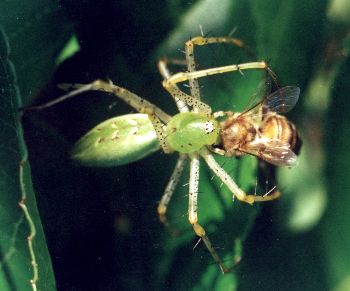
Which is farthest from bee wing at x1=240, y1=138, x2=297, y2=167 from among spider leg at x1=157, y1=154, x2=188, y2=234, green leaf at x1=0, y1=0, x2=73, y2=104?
green leaf at x1=0, y1=0, x2=73, y2=104

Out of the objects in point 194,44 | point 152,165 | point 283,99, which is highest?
point 194,44

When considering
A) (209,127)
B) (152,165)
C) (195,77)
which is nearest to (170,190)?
(152,165)

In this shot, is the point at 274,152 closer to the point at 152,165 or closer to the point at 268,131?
the point at 268,131

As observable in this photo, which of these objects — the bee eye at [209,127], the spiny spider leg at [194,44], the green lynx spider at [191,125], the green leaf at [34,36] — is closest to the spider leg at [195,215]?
the green lynx spider at [191,125]

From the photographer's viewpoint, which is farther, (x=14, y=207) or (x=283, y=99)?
(x=283, y=99)

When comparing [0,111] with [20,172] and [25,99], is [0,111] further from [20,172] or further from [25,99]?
[25,99]

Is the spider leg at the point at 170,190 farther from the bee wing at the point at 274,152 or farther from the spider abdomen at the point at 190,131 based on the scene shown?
the bee wing at the point at 274,152
